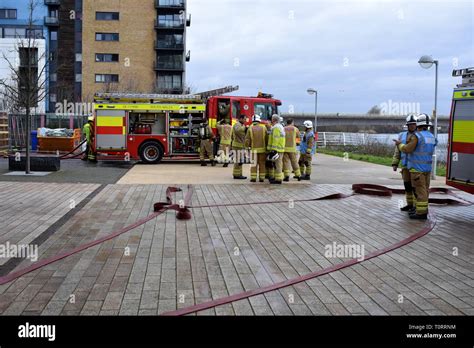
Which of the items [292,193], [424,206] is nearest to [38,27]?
[292,193]

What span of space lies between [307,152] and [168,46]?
166ft

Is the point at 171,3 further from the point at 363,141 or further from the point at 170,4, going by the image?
the point at 363,141

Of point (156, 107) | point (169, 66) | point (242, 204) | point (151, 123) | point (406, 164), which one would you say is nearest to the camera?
point (406, 164)

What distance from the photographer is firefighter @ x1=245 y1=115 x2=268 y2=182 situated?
48.6 feet

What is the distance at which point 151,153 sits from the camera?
21766mm

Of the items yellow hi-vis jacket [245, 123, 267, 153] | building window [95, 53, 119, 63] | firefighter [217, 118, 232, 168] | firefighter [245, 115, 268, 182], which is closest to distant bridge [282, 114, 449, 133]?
building window [95, 53, 119, 63]

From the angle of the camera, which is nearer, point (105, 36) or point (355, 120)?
point (355, 120)

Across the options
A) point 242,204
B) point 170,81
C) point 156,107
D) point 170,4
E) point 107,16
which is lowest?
point 242,204

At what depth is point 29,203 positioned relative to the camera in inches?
417

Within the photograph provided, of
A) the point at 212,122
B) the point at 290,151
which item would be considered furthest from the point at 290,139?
the point at 212,122
